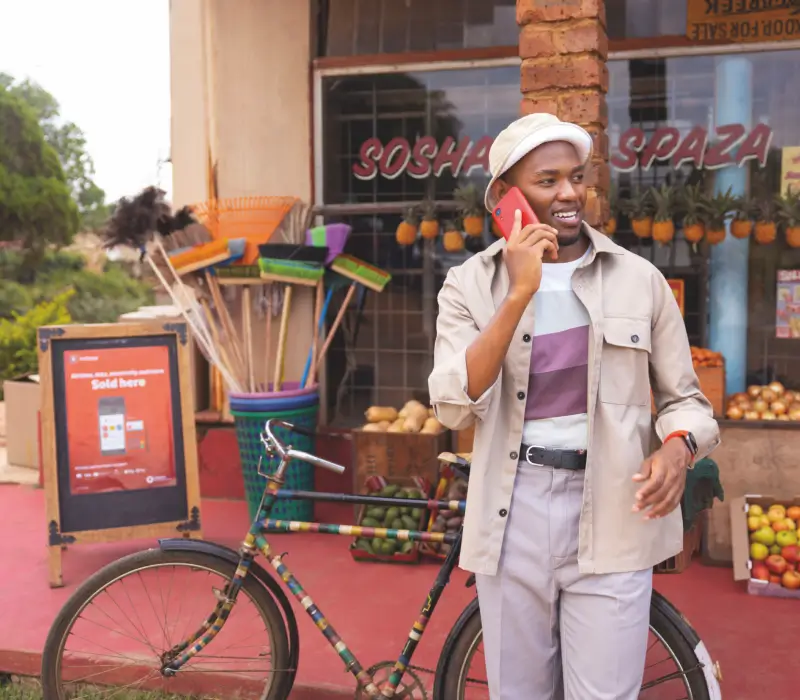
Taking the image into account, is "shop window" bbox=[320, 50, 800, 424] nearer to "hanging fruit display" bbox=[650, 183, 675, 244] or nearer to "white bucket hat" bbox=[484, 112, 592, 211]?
"hanging fruit display" bbox=[650, 183, 675, 244]

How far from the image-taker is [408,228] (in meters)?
6.11

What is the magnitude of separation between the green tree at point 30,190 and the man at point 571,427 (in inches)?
1077

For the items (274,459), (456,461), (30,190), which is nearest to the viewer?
(456,461)

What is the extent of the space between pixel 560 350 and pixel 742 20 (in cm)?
426

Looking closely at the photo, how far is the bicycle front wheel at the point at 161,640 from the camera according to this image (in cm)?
321

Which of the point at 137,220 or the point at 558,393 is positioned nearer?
→ the point at 558,393

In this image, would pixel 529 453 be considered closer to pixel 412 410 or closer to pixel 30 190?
pixel 412 410

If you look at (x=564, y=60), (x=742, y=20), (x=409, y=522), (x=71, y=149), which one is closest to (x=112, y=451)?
(x=409, y=522)

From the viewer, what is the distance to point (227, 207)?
239 inches

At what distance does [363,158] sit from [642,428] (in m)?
4.42

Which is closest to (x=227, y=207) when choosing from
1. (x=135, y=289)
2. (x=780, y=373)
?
(x=780, y=373)

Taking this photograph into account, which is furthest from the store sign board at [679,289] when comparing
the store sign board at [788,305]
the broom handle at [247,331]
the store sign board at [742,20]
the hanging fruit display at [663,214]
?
the broom handle at [247,331]

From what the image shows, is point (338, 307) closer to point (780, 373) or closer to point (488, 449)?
point (780, 373)

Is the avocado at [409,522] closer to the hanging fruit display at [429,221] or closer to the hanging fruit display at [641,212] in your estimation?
the hanging fruit display at [429,221]
